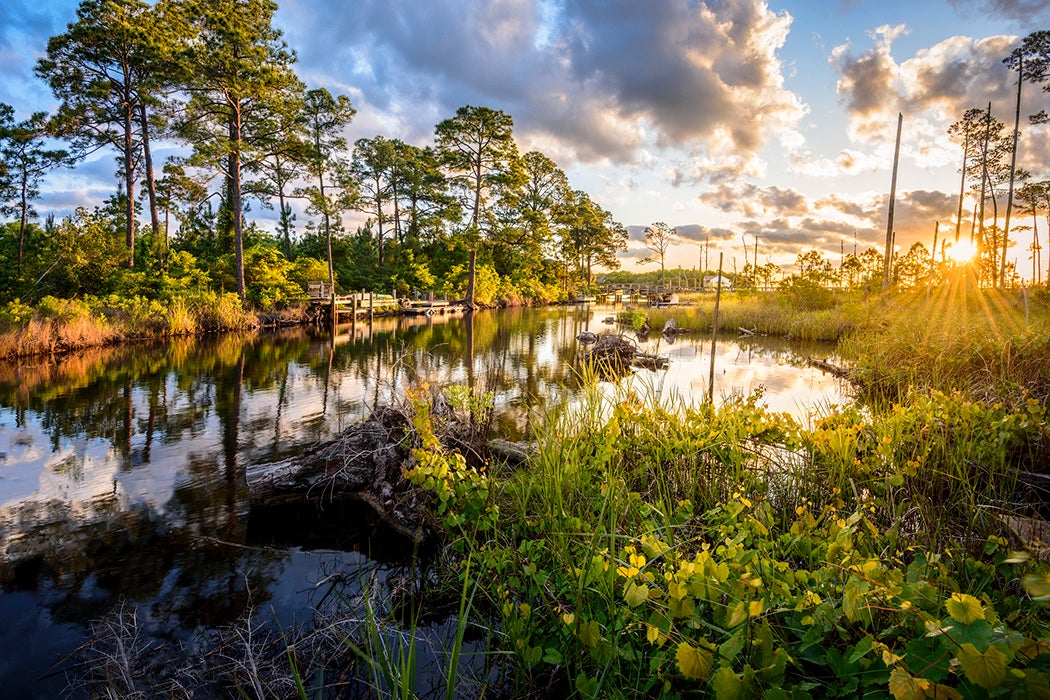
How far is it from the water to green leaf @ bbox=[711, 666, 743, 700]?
2.11 m

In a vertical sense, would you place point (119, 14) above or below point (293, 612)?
above

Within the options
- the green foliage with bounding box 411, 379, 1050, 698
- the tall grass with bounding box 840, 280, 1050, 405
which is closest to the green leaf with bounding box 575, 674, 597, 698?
the green foliage with bounding box 411, 379, 1050, 698

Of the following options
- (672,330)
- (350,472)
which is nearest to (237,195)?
(672,330)

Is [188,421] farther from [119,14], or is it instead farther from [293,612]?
[119,14]

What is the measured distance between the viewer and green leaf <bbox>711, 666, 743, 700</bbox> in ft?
4.11

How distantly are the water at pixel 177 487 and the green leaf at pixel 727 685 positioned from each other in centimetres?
211

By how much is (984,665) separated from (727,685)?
56 cm

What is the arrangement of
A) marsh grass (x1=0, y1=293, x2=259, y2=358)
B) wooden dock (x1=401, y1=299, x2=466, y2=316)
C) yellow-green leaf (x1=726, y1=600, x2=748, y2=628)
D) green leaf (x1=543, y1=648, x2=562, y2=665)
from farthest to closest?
1. wooden dock (x1=401, y1=299, x2=466, y2=316)
2. marsh grass (x1=0, y1=293, x2=259, y2=358)
3. green leaf (x1=543, y1=648, x2=562, y2=665)
4. yellow-green leaf (x1=726, y1=600, x2=748, y2=628)

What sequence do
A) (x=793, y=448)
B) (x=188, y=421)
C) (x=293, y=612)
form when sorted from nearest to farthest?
(x=293, y=612), (x=793, y=448), (x=188, y=421)

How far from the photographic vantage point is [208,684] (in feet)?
8.27

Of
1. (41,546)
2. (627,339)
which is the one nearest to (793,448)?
(41,546)

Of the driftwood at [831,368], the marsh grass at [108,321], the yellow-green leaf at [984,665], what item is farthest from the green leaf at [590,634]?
the marsh grass at [108,321]

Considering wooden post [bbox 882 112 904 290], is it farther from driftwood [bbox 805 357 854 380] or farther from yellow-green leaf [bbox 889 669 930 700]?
yellow-green leaf [bbox 889 669 930 700]

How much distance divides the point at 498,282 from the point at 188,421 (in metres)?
38.4
